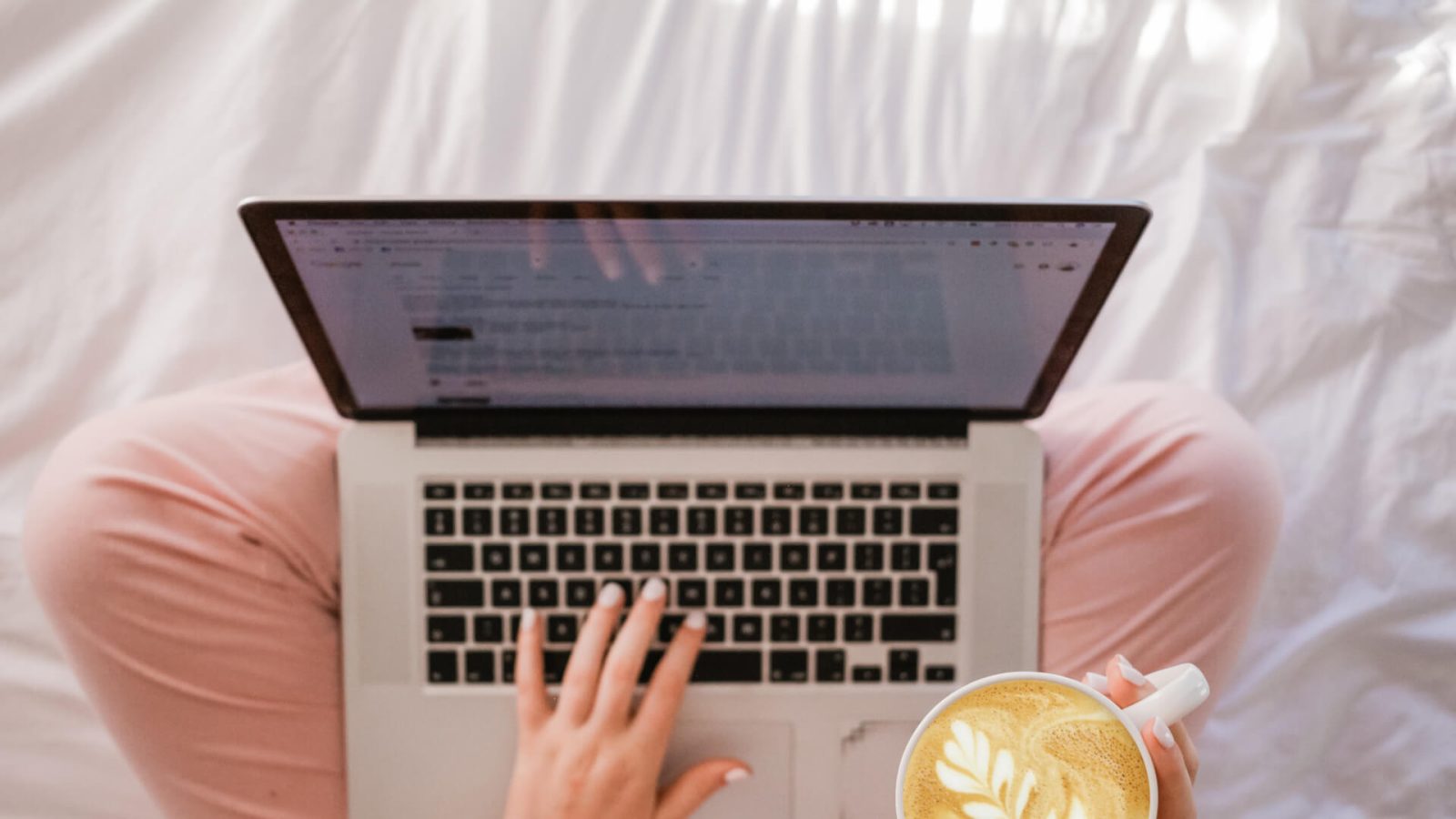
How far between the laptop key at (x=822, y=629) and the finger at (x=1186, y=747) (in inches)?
10.2

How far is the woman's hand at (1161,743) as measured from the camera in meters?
0.56

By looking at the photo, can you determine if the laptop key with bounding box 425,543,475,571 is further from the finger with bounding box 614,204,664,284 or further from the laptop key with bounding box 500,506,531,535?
the finger with bounding box 614,204,664,284

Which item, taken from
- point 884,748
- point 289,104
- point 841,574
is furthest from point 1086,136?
point 289,104

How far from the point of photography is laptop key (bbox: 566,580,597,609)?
0.77 metres

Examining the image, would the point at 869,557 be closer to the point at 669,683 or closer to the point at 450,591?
the point at 669,683

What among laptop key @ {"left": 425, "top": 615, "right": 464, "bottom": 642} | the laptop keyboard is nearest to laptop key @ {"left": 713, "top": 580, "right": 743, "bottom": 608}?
the laptop keyboard

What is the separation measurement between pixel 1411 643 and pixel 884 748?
0.55 metres

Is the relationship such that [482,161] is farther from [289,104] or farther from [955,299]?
[955,299]

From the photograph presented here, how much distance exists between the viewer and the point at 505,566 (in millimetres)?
770

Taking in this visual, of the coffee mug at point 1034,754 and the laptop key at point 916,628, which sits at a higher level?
the coffee mug at point 1034,754

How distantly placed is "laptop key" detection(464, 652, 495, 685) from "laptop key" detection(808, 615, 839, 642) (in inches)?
10.1

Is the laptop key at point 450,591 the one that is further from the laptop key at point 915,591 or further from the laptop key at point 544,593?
the laptop key at point 915,591

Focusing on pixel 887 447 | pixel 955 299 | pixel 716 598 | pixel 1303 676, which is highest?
pixel 955 299

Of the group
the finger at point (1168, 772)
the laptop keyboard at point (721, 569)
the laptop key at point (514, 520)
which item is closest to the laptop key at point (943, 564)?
the laptop keyboard at point (721, 569)
